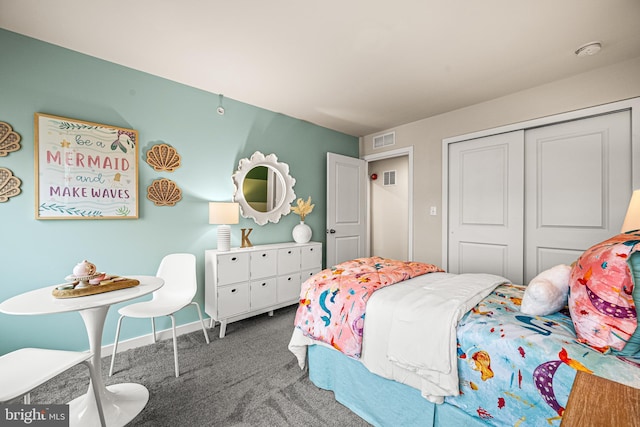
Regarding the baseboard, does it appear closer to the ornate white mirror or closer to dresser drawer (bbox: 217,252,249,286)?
dresser drawer (bbox: 217,252,249,286)

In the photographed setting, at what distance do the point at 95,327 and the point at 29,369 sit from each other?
16.1 inches

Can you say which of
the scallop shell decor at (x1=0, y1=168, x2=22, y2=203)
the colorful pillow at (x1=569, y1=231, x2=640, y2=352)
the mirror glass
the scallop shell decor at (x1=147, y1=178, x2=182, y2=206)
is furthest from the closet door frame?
the scallop shell decor at (x1=0, y1=168, x2=22, y2=203)

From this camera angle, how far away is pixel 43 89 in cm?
214

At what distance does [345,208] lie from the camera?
4238 millimetres

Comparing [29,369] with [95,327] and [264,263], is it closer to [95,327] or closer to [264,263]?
[95,327]

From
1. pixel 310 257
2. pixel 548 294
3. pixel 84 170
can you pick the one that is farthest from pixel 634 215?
pixel 84 170

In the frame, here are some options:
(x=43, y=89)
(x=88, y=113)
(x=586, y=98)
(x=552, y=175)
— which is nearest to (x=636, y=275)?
(x=552, y=175)

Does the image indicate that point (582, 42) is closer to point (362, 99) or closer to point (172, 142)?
point (362, 99)

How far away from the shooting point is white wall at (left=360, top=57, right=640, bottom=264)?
96.8 inches

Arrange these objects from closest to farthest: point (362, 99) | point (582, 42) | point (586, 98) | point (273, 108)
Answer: point (582, 42), point (586, 98), point (362, 99), point (273, 108)

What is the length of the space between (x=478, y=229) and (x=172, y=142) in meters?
3.53

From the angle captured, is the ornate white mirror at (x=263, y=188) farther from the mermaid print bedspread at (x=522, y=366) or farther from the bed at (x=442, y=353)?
the mermaid print bedspread at (x=522, y=366)

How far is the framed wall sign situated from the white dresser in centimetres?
94

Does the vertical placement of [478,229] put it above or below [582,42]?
below
